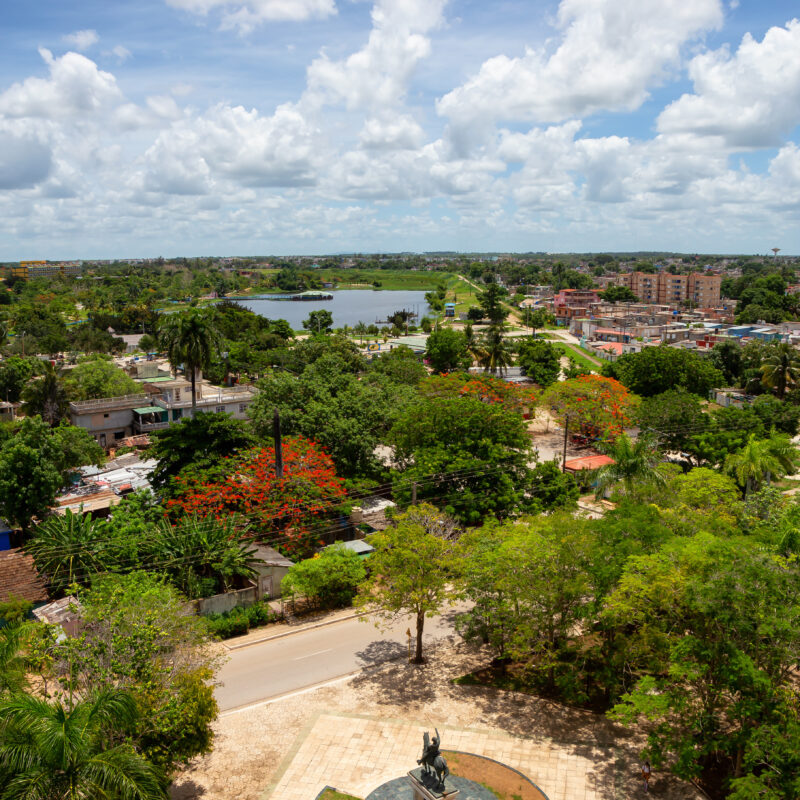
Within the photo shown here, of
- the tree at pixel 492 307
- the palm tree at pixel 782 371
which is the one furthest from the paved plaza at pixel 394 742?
the tree at pixel 492 307

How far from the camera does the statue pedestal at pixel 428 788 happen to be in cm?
1267

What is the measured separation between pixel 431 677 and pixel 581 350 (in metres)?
80.3

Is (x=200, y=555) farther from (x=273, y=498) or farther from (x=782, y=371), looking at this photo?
(x=782, y=371)

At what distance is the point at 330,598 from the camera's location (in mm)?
23750

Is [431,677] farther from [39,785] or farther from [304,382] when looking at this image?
[304,382]

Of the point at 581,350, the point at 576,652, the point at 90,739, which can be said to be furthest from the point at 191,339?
the point at 581,350

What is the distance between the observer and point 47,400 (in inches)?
1804

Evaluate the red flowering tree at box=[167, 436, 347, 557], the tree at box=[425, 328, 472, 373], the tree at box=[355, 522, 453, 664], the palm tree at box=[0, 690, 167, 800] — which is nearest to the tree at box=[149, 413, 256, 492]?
the red flowering tree at box=[167, 436, 347, 557]

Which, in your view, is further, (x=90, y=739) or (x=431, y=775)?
(x=431, y=775)

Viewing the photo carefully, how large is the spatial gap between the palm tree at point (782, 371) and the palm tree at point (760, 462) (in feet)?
71.5

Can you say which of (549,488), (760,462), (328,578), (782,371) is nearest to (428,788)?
(328,578)

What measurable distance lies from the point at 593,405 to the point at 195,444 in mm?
27226

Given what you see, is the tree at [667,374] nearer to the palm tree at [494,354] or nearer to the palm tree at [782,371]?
→ the palm tree at [782,371]

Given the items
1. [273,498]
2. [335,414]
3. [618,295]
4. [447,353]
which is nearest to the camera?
[273,498]
